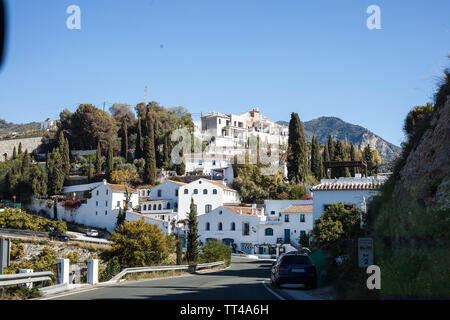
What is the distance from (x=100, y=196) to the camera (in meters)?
86.0

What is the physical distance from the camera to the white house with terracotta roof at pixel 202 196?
275 ft

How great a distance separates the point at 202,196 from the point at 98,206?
1766cm

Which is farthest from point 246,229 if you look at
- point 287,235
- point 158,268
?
point 158,268

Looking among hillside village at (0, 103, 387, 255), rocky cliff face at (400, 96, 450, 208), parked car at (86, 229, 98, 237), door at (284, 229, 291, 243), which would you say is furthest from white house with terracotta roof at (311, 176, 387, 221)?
parked car at (86, 229, 98, 237)

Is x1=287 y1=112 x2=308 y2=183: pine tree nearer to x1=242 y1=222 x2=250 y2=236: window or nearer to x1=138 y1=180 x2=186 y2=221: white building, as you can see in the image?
x1=242 y1=222 x2=250 y2=236: window

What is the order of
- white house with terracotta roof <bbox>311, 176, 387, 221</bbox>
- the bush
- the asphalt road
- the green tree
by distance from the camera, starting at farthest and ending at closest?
the bush < the green tree < white house with terracotta roof <bbox>311, 176, 387, 221</bbox> < the asphalt road

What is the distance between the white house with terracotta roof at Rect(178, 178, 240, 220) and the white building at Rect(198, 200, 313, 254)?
244 inches

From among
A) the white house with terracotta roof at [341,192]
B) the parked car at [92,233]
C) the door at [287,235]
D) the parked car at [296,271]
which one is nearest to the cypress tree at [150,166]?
the parked car at [92,233]

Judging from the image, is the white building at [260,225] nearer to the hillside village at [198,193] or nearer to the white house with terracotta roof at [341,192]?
the hillside village at [198,193]

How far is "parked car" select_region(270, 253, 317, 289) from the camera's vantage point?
1964 centimetres

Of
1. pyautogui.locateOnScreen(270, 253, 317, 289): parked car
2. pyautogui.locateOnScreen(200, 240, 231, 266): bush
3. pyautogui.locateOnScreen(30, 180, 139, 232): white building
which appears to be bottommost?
pyautogui.locateOnScreen(200, 240, 231, 266): bush

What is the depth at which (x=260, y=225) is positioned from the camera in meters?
73.2

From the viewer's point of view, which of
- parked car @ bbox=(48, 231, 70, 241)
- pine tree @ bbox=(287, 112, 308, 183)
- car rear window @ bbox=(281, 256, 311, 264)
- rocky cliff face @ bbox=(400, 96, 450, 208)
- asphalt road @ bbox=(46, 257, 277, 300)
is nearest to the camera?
asphalt road @ bbox=(46, 257, 277, 300)

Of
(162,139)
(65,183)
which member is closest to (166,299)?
(65,183)
